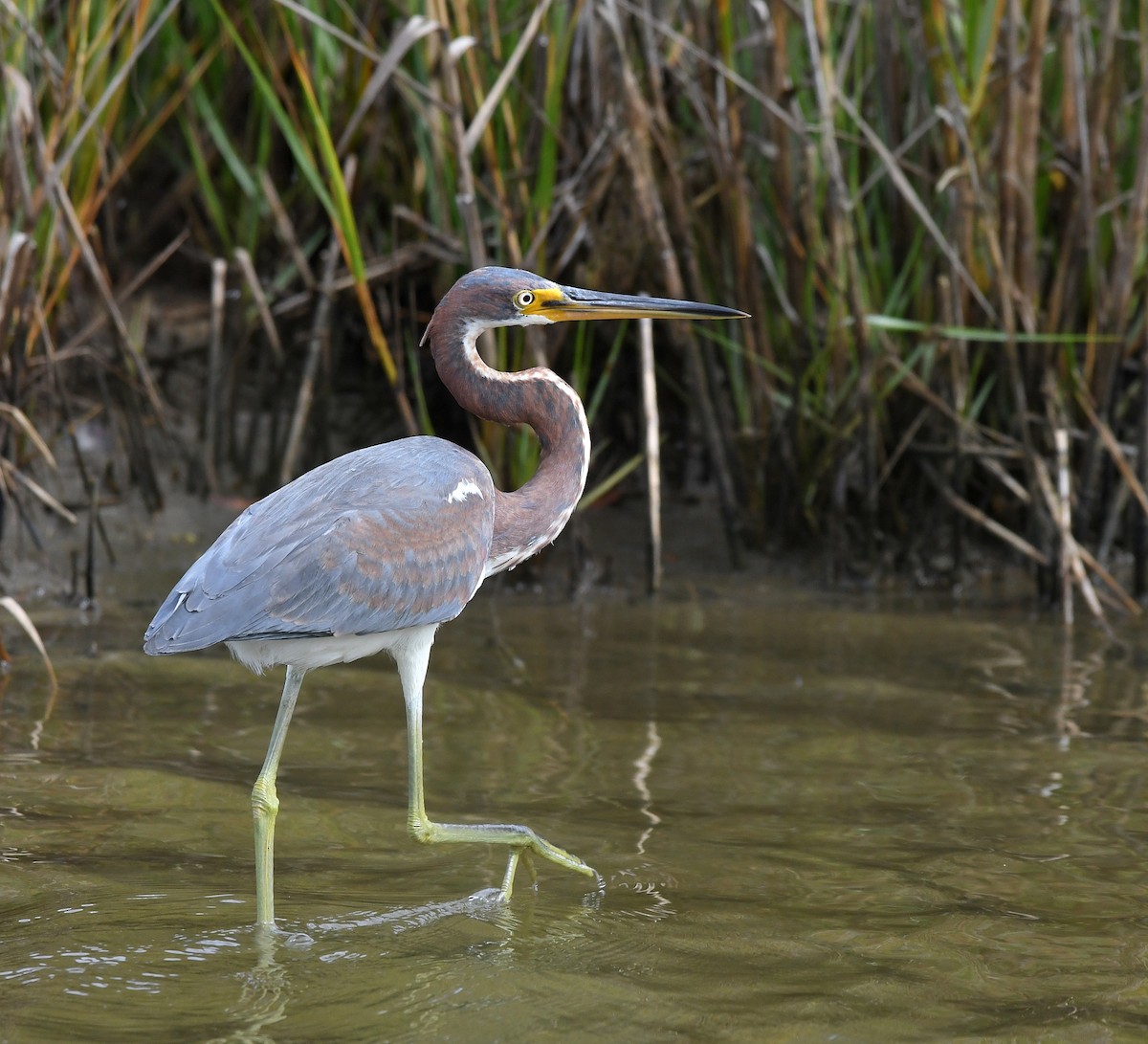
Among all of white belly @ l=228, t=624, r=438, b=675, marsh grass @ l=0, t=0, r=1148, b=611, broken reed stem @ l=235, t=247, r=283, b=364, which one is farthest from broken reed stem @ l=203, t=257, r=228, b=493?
white belly @ l=228, t=624, r=438, b=675

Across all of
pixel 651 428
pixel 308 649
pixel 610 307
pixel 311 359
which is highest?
pixel 610 307

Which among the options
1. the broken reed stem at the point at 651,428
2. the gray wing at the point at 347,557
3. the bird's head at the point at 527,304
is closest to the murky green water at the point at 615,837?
the broken reed stem at the point at 651,428

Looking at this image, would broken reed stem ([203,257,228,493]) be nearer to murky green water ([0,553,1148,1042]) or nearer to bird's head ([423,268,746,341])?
murky green water ([0,553,1148,1042])

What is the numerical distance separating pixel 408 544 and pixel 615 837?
3.01 feet

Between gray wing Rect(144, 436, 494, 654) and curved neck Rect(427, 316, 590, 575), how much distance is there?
0.13m

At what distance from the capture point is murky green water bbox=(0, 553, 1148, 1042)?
9.77 ft

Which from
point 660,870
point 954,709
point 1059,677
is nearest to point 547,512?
point 660,870

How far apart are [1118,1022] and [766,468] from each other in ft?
12.1

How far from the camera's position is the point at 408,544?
11.9 feet

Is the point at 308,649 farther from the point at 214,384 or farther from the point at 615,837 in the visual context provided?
the point at 214,384

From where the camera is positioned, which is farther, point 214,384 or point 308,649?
point 214,384

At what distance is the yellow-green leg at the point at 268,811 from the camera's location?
3.32 m

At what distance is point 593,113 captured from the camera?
6020mm

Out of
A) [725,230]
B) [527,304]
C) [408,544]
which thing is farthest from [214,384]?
[408,544]
